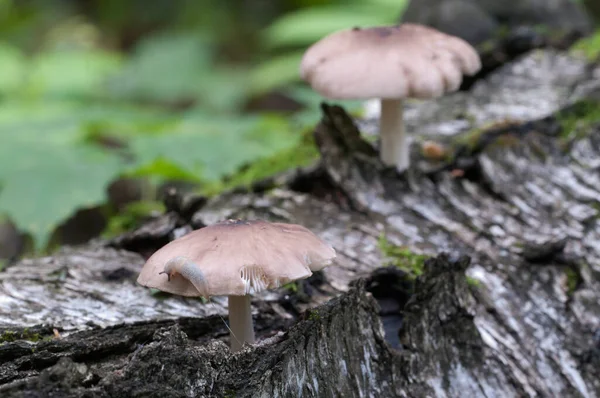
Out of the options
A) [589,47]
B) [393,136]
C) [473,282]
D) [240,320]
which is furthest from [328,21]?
[240,320]

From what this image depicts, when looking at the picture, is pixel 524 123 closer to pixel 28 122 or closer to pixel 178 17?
pixel 28 122

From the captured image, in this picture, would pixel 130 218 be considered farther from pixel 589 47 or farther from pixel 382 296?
pixel 589 47

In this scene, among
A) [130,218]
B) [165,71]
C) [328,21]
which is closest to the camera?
[130,218]

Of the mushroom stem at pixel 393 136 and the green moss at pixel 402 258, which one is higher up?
the mushroom stem at pixel 393 136

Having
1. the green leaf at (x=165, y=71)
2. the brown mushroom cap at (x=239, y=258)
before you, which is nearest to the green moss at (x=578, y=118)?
the brown mushroom cap at (x=239, y=258)

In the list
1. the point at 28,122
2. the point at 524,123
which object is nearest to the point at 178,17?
the point at 28,122

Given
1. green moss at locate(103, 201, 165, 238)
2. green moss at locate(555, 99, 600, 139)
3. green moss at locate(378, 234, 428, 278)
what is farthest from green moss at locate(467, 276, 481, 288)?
green moss at locate(103, 201, 165, 238)

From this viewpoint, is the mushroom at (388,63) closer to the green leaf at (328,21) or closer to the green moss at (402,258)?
the green moss at (402,258)
